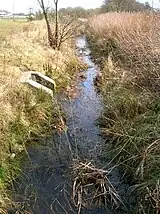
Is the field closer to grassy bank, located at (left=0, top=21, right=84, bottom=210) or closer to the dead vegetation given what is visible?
grassy bank, located at (left=0, top=21, right=84, bottom=210)

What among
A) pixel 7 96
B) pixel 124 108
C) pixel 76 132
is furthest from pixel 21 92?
pixel 124 108

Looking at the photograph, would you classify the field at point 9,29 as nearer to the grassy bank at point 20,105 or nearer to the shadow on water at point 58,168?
the grassy bank at point 20,105

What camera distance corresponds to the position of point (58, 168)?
20.8 ft

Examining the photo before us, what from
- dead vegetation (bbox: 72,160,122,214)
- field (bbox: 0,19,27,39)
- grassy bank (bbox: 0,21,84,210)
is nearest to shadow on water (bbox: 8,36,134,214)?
dead vegetation (bbox: 72,160,122,214)

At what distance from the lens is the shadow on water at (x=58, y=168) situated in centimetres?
525

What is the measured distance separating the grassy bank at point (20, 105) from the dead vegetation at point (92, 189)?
101cm

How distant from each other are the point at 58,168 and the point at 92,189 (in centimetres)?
99

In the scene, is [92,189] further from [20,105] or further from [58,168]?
[20,105]

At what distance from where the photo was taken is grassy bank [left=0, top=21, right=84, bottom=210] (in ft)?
21.0

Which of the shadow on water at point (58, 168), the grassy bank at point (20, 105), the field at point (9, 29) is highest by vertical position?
the field at point (9, 29)

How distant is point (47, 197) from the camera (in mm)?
5438

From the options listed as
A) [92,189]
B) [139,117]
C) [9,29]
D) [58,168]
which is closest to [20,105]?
[58,168]

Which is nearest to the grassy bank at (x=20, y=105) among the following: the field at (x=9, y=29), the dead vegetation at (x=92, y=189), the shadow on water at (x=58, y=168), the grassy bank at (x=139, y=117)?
the shadow on water at (x=58, y=168)

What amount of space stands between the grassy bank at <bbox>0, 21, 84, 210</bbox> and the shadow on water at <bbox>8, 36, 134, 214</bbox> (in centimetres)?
25
